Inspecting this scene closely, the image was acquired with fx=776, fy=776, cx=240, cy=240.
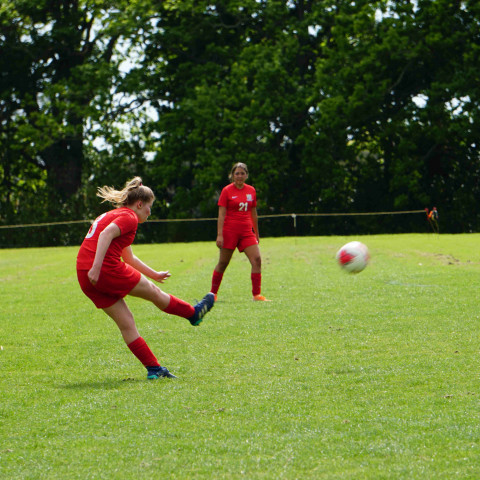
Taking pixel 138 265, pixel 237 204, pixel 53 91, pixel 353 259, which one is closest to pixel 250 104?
pixel 53 91

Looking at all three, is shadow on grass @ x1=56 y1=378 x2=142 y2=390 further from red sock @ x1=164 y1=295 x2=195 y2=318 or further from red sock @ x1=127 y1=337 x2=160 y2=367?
red sock @ x1=164 y1=295 x2=195 y2=318

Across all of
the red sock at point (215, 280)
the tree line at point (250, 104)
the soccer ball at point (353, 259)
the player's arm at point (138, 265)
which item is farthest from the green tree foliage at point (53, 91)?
the player's arm at point (138, 265)

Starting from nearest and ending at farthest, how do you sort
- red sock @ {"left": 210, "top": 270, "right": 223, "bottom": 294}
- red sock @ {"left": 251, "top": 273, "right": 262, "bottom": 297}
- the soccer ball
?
the soccer ball < red sock @ {"left": 251, "top": 273, "right": 262, "bottom": 297} < red sock @ {"left": 210, "top": 270, "right": 223, "bottom": 294}

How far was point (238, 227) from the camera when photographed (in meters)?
11.5

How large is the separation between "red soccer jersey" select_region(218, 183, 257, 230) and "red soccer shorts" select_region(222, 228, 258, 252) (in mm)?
99

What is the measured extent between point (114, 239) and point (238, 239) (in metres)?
5.25

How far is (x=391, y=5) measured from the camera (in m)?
35.3

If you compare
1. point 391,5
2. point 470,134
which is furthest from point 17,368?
point 391,5

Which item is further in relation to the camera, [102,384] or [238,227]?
[238,227]

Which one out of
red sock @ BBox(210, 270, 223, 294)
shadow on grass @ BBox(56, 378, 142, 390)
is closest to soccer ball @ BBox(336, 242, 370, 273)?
red sock @ BBox(210, 270, 223, 294)

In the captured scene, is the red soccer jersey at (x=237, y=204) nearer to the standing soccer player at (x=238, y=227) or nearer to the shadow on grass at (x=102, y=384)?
the standing soccer player at (x=238, y=227)

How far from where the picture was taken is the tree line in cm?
3441

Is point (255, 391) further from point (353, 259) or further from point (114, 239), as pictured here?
point (353, 259)

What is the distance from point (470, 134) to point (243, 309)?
25523 mm
